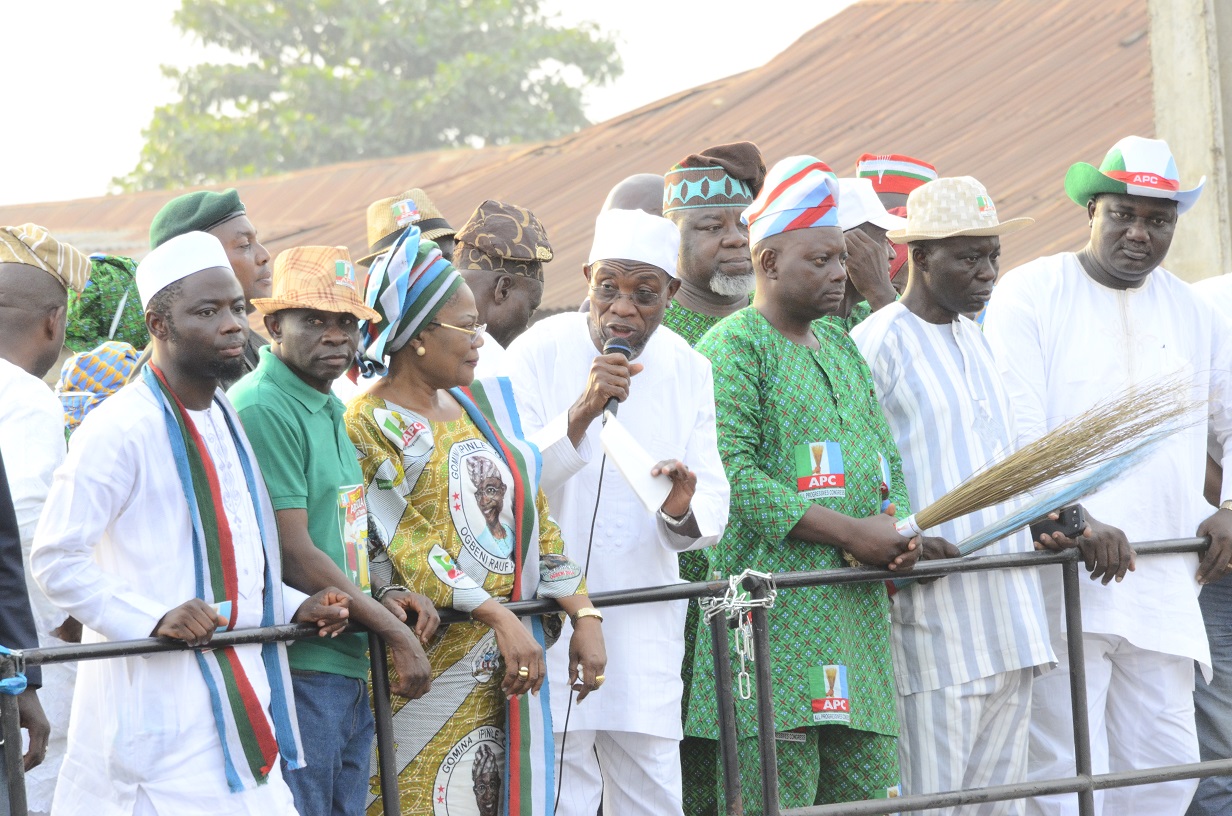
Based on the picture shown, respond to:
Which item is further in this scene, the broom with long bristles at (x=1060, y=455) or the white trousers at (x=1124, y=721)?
the white trousers at (x=1124, y=721)

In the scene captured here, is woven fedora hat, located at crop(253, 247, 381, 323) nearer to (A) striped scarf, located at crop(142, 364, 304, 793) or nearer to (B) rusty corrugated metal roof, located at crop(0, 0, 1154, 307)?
(A) striped scarf, located at crop(142, 364, 304, 793)

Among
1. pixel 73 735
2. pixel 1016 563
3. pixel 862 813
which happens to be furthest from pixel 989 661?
pixel 73 735

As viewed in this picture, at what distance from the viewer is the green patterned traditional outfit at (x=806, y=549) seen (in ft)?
14.5

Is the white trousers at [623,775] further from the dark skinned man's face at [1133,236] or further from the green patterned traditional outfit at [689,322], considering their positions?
the dark skinned man's face at [1133,236]

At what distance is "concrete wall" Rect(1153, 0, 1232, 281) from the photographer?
7441mm

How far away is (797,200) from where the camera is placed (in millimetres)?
4676

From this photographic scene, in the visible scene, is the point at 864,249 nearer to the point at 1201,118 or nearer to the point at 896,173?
the point at 896,173

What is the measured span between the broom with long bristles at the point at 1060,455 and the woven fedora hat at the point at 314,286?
1.63 meters

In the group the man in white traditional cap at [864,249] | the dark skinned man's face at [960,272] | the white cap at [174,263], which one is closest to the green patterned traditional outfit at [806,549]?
the dark skinned man's face at [960,272]

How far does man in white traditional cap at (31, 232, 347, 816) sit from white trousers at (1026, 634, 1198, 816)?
7.97 ft

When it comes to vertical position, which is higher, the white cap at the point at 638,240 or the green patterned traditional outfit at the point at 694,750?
the white cap at the point at 638,240

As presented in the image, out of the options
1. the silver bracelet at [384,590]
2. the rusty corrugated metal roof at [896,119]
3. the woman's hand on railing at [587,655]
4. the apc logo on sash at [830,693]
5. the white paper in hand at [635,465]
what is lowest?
the apc logo on sash at [830,693]

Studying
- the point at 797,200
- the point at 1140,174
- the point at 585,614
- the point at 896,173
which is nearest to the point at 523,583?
the point at 585,614

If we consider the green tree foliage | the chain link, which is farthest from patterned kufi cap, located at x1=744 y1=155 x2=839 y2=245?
the green tree foliage
